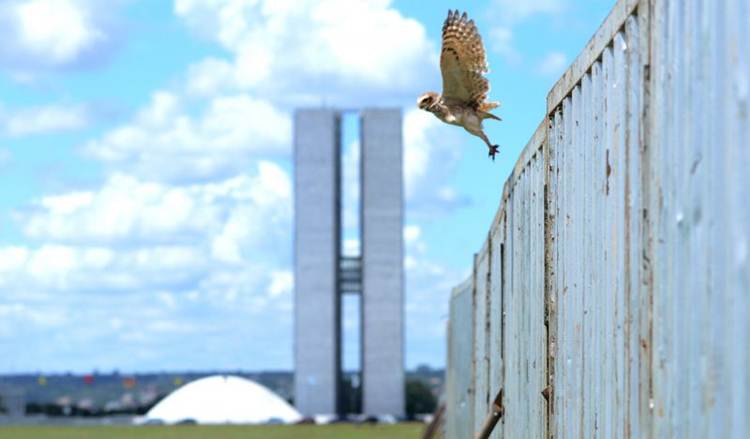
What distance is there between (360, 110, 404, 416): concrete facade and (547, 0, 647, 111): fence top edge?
8390cm

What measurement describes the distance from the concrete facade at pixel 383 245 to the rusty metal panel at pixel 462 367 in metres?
72.3

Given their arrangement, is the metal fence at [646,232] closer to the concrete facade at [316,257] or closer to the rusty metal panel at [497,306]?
the rusty metal panel at [497,306]

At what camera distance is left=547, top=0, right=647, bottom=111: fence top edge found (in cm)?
465

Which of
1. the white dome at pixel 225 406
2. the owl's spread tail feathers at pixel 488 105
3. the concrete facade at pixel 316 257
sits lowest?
the white dome at pixel 225 406

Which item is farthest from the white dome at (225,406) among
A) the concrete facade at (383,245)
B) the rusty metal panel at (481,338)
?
the rusty metal panel at (481,338)

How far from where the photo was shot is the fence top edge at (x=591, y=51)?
465cm

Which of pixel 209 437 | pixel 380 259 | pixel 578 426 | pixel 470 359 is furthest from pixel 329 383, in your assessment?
pixel 578 426

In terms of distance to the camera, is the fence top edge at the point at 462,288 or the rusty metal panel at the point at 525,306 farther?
the fence top edge at the point at 462,288

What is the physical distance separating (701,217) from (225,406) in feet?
309

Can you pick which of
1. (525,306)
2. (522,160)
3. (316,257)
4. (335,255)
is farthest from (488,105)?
(335,255)

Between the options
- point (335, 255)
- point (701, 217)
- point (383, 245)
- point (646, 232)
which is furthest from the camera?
point (335, 255)

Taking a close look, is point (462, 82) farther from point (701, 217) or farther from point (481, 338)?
point (701, 217)

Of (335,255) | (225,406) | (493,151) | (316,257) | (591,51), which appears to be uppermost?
(335,255)

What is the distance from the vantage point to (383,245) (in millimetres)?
91688
